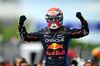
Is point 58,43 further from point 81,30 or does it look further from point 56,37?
point 81,30

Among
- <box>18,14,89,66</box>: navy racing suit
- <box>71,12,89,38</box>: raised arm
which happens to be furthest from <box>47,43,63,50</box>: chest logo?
<box>71,12,89,38</box>: raised arm

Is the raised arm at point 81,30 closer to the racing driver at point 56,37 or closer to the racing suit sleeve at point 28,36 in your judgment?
the racing driver at point 56,37

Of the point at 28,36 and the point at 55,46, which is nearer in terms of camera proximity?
the point at 55,46

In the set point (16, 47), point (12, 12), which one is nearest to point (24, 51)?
point (16, 47)

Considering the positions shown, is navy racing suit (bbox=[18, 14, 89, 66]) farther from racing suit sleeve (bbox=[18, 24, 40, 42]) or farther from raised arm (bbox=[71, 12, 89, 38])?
racing suit sleeve (bbox=[18, 24, 40, 42])

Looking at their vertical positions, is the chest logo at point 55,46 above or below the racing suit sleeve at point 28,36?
below

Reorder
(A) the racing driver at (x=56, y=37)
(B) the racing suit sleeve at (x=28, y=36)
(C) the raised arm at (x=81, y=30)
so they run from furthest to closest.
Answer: (B) the racing suit sleeve at (x=28, y=36) → (A) the racing driver at (x=56, y=37) → (C) the raised arm at (x=81, y=30)

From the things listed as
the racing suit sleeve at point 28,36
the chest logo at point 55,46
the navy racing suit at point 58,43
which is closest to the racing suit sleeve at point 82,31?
the navy racing suit at point 58,43

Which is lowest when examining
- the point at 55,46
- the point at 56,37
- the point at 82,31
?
the point at 55,46

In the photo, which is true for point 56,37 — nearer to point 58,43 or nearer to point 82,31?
point 58,43

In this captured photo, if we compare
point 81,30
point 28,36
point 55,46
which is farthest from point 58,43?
point 28,36

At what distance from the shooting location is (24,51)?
1363 cm

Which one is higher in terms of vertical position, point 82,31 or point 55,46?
point 82,31

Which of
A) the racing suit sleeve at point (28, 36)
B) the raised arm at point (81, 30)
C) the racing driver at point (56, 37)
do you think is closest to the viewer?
the raised arm at point (81, 30)
